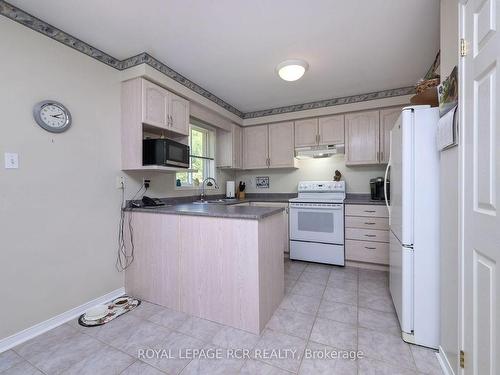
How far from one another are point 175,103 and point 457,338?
296 cm

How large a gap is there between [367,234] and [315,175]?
1.25 meters

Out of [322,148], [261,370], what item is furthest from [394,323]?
[322,148]

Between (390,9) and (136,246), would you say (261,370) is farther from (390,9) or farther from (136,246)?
(390,9)

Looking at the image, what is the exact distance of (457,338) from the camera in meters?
1.19

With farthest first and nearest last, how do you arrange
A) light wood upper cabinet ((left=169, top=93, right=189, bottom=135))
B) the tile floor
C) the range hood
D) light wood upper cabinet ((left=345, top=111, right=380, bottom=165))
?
the range hood, light wood upper cabinet ((left=345, top=111, right=380, bottom=165)), light wood upper cabinet ((left=169, top=93, right=189, bottom=135)), the tile floor

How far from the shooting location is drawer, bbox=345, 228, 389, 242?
2873 millimetres

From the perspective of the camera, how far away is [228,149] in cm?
379

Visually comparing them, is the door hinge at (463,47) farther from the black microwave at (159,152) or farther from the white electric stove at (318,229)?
the black microwave at (159,152)

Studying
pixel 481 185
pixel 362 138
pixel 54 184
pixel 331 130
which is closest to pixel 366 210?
pixel 362 138

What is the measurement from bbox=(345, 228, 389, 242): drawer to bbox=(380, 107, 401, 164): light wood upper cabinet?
98 centimetres

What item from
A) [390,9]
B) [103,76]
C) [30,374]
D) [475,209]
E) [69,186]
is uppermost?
[390,9]

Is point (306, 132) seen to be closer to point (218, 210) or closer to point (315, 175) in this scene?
point (315, 175)

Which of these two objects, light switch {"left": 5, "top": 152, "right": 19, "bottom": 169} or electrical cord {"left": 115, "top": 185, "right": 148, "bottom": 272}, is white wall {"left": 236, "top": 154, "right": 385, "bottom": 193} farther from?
light switch {"left": 5, "top": 152, "right": 19, "bottom": 169}

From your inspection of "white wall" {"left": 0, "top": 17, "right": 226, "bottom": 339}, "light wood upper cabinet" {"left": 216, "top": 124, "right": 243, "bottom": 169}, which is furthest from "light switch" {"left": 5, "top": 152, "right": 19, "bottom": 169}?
"light wood upper cabinet" {"left": 216, "top": 124, "right": 243, "bottom": 169}
